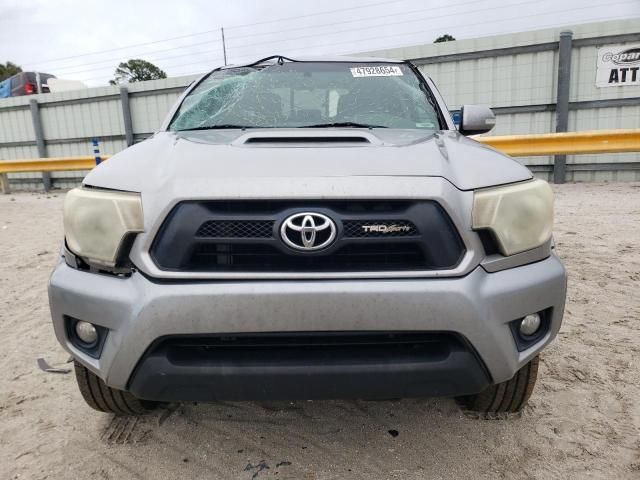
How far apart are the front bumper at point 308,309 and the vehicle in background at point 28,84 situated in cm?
1984

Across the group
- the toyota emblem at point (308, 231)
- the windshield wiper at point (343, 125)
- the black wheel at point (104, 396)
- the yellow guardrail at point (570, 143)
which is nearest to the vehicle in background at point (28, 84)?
the yellow guardrail at point (570, 143)

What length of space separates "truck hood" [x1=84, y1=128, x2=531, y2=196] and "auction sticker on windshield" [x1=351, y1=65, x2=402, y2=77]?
94 centimetres

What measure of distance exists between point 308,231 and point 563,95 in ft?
31.8

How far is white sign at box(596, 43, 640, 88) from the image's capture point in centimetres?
907

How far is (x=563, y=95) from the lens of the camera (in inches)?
372

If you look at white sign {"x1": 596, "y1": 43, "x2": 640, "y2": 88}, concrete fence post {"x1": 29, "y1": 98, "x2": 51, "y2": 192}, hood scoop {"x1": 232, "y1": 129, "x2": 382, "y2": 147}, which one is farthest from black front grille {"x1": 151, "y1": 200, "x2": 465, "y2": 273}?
concrete fence post {"x1": 29, "y1": 98, "x2": 51, "y2": 192}

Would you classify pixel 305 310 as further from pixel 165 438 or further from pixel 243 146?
pixel 165 438

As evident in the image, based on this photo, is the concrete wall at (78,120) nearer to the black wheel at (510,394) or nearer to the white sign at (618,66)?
the white sign at (618,66)

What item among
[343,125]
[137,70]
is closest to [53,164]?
[343,125]

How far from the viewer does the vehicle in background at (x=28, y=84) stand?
17766 mm

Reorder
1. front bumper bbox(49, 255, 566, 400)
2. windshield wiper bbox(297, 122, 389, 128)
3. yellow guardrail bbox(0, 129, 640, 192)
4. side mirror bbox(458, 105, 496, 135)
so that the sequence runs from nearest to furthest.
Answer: front bumper bbox(49, 255, 566, 400), windshield wiper bbox(297, 122, 389, 128), side mirror bbox(458, 105, 496, 135), yellow guardrail bbox(0, 129, 640, 192)

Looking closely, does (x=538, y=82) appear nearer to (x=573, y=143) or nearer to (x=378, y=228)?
(x=573, y=143)

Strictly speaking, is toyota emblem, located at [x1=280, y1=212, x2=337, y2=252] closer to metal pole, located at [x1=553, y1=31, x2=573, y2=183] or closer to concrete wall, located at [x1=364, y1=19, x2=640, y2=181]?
metal pole, located at [x1=553, y1=31, x2=573, y2=183]

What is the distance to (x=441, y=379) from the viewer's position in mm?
1532
